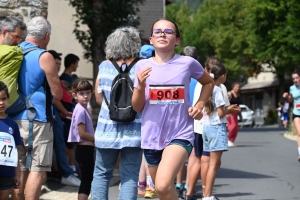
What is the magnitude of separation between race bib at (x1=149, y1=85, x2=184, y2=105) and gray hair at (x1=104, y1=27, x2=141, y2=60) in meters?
0.76

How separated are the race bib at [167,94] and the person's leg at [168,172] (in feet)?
1.26

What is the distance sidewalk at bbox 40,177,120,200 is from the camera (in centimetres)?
925

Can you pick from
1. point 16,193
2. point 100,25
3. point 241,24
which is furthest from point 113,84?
point 241,24

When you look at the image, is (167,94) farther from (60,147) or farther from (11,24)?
(60,147)

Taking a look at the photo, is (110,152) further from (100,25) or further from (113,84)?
(100,25)

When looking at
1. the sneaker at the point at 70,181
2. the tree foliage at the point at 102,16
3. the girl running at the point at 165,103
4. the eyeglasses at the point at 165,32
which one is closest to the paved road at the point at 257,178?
the sneaker at the point at 70,181

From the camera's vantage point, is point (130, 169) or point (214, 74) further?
point (214, 74)

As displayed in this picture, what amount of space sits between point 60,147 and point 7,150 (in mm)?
3980

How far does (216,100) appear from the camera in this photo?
343 inches

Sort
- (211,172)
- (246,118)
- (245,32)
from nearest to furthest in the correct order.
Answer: (211,172), (246,118), (245,32)

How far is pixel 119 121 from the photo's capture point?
20.9 feet

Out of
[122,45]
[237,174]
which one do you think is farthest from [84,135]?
[237,174]

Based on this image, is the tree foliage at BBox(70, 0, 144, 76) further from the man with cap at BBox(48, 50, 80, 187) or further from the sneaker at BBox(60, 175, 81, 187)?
the sneaker at BBox(60, 175, 81, 187)

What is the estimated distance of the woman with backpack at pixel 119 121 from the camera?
638 cm
